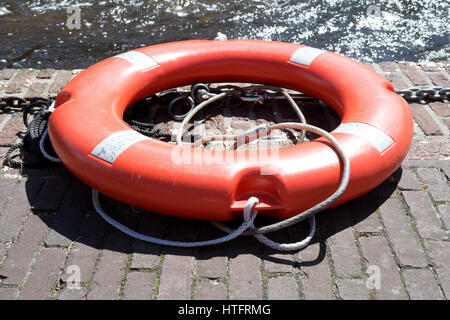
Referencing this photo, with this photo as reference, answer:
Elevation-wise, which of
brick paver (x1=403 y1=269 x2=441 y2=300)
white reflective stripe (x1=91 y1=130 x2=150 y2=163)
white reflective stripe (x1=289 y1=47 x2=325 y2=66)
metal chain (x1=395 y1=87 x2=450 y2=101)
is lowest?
metal chain (x1=395 y1=87 x2=450 y2=101)

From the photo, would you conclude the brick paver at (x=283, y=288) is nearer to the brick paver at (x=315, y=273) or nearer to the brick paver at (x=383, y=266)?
the brick paver at (x=315, y=273)

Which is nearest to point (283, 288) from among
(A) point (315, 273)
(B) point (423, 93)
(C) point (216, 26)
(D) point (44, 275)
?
(A) point (315, 273)

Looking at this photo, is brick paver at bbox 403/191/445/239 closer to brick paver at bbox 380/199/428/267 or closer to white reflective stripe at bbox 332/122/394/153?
brick paver at bbox 380/199/428/267

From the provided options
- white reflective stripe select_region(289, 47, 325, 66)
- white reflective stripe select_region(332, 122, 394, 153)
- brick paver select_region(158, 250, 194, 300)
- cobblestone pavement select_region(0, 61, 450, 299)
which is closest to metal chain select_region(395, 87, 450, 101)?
white reflective stripe select_region(289, 47, 325, 66)

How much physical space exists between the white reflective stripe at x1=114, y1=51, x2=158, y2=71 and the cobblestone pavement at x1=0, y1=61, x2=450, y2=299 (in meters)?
0.84

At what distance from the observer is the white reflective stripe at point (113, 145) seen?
93.9 inches

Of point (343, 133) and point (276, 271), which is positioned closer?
point (276, 271)

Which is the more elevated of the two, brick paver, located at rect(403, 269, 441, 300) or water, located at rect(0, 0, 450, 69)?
brick paver, located at rect(403, 269, 441, 300)

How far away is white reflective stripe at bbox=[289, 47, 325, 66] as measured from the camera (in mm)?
3220

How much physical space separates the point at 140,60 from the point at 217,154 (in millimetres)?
1146
